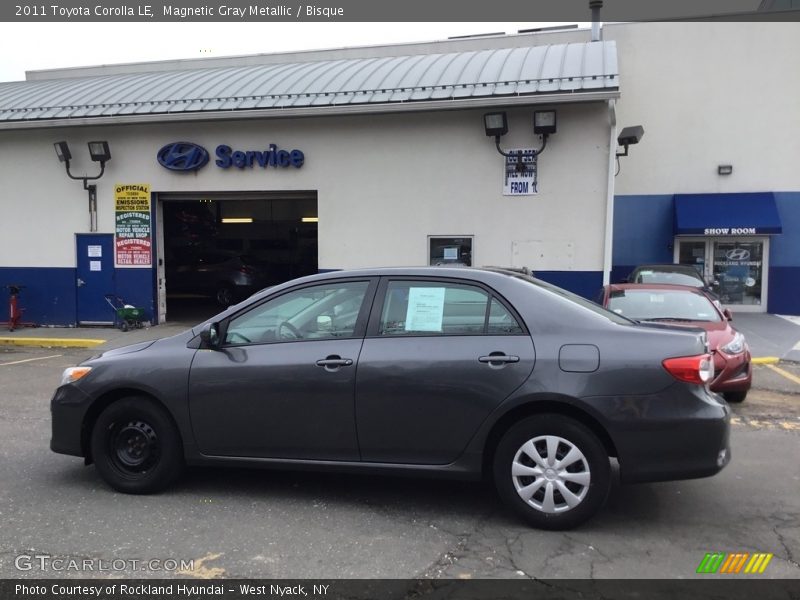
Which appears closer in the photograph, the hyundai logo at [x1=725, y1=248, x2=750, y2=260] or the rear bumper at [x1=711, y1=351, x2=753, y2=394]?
the rear bumper at [x1=711, y1=351, x2=753, y2=394]

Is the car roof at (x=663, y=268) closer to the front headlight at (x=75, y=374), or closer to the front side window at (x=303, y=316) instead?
the front side window at (x=303, y=316)

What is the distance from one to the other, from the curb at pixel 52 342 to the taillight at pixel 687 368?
11229 millimetres

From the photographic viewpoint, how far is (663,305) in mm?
7980

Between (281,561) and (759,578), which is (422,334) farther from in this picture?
(759,578)

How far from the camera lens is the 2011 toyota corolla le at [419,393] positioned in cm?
381

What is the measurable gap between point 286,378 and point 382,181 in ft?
29.2

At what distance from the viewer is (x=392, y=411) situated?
4.10 metres

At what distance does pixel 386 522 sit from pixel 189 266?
58.2 ft

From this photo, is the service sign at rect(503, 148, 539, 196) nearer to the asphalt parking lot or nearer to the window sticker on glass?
the asphalt parking lot

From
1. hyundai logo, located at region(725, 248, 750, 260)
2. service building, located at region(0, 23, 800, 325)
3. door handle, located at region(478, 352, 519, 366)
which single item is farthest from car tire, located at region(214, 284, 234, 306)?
door handle, located at region(478, 352, 519, 366)

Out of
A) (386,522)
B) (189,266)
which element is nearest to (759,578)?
(386,522)

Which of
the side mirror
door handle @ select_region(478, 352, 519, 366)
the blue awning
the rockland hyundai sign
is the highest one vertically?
the rockland hyundai sign

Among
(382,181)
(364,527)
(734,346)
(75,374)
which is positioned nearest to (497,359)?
(364,527)

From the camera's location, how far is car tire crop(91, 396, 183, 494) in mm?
4477
